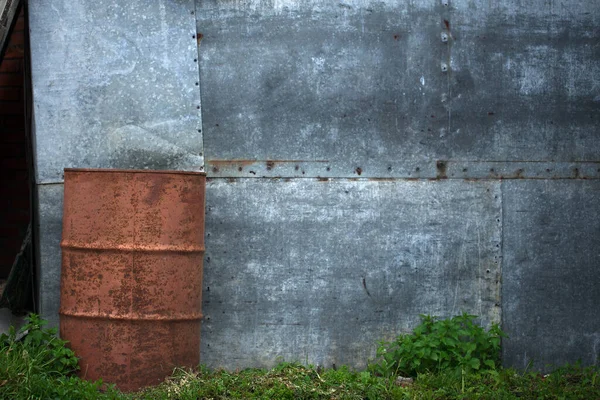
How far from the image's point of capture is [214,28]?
4.73m

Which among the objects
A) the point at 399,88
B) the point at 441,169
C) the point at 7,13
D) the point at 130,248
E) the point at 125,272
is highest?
the point at 7,13

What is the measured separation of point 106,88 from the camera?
15.4ft

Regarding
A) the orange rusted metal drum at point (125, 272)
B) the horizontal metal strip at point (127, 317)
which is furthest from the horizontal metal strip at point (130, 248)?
the horizontal metal strip at point (127, 317)

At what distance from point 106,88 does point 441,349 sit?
2772 mm

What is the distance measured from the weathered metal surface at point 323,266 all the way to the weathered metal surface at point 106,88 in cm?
59

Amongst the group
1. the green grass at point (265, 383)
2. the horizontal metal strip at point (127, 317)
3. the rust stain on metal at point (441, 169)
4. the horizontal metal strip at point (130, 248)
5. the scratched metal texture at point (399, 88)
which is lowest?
the green grass at point (265, 383)

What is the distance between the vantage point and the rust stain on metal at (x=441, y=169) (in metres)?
4.81

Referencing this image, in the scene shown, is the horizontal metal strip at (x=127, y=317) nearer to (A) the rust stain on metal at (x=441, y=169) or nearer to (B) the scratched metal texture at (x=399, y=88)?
(B) the scratched metal texture at (x=399, y=88)

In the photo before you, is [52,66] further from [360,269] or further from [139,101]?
[360,269]

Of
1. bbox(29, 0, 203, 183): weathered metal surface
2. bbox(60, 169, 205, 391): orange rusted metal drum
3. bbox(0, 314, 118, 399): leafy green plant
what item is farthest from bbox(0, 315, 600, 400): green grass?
bbox(29, 0, 203, 183): weathered metal surface

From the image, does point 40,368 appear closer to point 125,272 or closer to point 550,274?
point 125,272

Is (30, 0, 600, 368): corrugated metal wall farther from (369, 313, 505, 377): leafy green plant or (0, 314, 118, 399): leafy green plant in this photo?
(0, 314, 118, 399): leafy green plant

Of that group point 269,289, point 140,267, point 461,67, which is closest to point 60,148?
point 140,267

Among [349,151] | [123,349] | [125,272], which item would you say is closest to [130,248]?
[125,272]
